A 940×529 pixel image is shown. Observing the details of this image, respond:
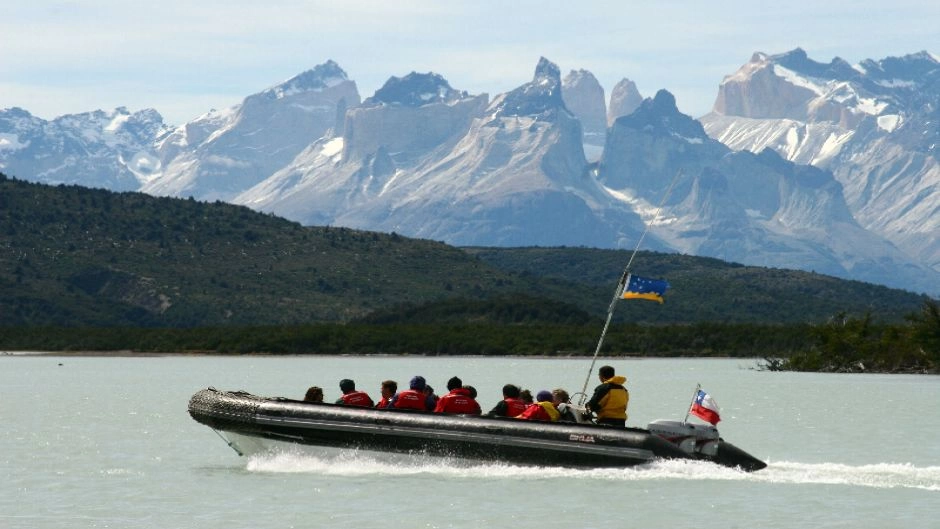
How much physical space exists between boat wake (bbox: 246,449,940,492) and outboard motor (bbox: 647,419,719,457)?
28 cm

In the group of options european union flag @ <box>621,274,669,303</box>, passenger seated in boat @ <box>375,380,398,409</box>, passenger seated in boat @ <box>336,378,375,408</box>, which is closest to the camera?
european union flag @ <box>621,274,669,303</box>

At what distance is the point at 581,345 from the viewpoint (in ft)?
387

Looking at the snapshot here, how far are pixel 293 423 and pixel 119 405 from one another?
2649cm

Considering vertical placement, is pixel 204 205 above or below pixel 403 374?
above

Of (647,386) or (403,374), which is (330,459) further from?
(403,374)

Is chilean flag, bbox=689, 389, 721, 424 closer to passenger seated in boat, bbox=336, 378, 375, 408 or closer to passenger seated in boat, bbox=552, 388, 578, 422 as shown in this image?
passenger seated in boat, bbox=552, 388, 578, 422

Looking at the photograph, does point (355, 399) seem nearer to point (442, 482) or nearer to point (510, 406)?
point (442, 482)

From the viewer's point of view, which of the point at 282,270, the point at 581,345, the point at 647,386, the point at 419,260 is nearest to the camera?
the point at 647,386

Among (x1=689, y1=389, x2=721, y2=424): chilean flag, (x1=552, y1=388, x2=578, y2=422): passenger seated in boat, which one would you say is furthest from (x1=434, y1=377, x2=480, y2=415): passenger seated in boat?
(x1=689, y1=389, x2=721, y2=424): chilean flag

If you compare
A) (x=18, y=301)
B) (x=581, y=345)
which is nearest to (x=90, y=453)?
(x=581, y=345)

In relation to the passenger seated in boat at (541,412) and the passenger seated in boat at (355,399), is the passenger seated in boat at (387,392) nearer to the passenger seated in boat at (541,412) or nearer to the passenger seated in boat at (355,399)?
the passenger seated in boat at (355,399)

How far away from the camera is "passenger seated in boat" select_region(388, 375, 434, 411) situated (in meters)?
34.3

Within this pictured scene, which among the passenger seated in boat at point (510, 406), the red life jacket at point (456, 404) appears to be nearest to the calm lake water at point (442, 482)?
the red life jacket at point (456, 404)

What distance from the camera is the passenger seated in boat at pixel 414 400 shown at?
34344 mm
